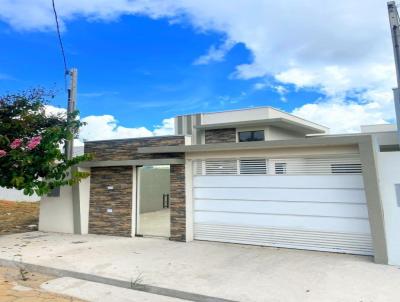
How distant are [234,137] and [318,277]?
10.9m

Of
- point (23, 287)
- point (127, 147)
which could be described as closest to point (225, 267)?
point (23, 287)

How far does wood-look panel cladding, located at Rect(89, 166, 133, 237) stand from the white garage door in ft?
7.75

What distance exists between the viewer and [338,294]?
5242 mm

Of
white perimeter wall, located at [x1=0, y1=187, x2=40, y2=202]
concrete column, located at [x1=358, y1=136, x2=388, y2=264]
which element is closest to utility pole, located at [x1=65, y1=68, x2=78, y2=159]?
concrete column, located at [x1=358, y1=136, x2=388, y2=264]

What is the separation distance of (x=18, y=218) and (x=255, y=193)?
11.4 m

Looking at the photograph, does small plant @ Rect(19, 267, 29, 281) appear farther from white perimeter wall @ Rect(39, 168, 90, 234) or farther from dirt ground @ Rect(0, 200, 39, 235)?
dirt ground @ Rect(0, 200, 39, 235)

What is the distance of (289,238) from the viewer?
8422 millimetres

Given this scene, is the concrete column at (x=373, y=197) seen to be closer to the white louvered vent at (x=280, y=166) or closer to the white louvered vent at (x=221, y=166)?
the white louvered vent at (x=280, y=166)

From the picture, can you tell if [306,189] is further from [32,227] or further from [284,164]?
[32,227]

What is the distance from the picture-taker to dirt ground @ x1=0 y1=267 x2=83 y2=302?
5.34 metres

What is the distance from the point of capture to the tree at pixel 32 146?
9688mm

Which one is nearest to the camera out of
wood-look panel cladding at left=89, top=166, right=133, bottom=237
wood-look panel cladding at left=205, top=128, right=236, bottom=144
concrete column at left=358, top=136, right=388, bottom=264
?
concrete column at left=358, top=136, right=388, bottom=264

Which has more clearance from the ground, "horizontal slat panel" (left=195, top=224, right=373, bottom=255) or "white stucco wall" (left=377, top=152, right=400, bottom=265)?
"white stucco wall" (left=377, top=152, right=400, bottom=265)

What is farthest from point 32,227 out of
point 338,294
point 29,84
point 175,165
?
point 338,294
